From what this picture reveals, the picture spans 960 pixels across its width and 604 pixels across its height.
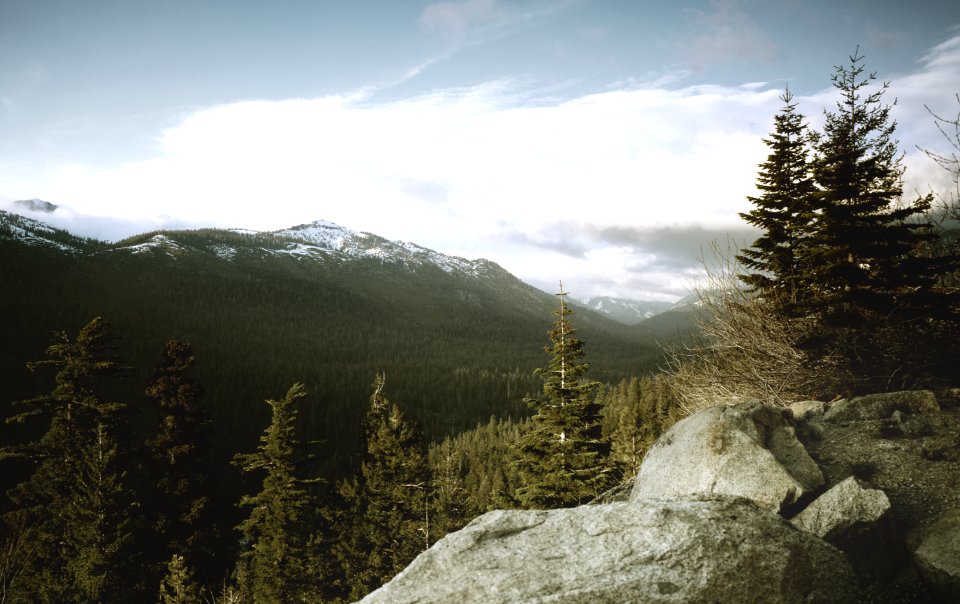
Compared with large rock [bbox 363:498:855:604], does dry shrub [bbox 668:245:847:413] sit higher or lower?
higher

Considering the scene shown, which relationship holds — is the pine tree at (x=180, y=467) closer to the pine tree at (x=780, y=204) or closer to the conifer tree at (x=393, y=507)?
the conifer tree at (x=393, y=507)

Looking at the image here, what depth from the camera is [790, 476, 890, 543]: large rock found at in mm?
5914

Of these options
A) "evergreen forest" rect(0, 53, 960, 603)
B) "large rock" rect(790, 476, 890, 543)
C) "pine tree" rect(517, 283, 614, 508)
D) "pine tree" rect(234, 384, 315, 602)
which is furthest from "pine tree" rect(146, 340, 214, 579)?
"large rock" rect(790, 476, 890, 543)

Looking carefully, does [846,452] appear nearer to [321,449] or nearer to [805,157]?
[805,157]

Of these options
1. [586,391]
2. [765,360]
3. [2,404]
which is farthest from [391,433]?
[2,404]

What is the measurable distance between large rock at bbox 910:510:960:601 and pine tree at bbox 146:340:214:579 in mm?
23271

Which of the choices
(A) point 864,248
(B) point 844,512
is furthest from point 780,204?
(B) point 844,512

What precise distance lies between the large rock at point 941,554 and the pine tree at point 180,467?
2327 centimetres

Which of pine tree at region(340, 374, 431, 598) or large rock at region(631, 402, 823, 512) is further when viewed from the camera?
pine tree at region(340, 374, 431, 598)

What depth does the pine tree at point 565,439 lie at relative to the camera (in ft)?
60.1

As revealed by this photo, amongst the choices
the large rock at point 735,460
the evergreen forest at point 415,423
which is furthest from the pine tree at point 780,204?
the large rock at point 735,460

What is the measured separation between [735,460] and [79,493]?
79.2ft

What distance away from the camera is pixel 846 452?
27.0 ft

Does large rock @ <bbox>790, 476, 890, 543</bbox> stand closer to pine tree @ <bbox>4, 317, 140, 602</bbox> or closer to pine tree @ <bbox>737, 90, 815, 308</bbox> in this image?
pine tree @ <bbox>737, 90, 815, 308</bbox>
